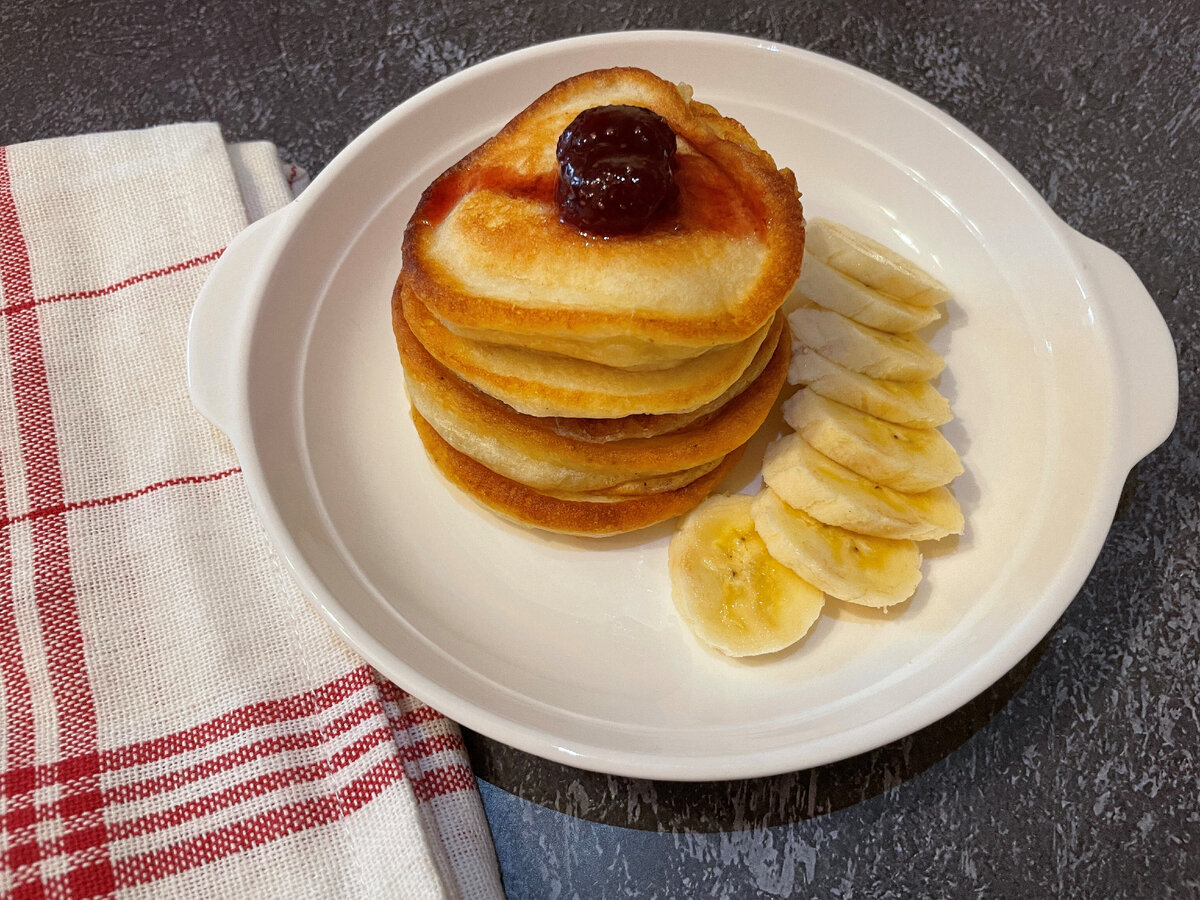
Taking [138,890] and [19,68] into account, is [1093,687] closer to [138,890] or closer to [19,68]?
[138,890]

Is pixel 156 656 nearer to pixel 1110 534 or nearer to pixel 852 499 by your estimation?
pixel 852 499

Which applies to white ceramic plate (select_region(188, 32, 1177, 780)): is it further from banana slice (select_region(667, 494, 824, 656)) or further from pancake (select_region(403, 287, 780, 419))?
pancake (select_region(403, 287, 780, 419))

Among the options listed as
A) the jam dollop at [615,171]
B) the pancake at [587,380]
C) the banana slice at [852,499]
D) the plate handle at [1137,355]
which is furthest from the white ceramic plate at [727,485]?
the jam dollop at [615,171]

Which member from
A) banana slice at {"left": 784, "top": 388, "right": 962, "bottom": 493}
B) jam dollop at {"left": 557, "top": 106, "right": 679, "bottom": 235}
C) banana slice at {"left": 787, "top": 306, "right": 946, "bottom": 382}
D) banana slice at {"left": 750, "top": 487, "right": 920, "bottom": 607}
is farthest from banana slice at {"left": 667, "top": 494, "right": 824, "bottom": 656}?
jam dollop at {"left": 557, "top": 106, "right": 679, "bottom": 235}

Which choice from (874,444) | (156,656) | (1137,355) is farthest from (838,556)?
(156,656)

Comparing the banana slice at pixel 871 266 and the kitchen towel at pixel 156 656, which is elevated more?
the banana slice at pixel 871 266

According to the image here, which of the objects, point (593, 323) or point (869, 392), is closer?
point (593, 323)

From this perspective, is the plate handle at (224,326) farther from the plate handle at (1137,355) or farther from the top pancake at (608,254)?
the plate handle at (1137,355)
